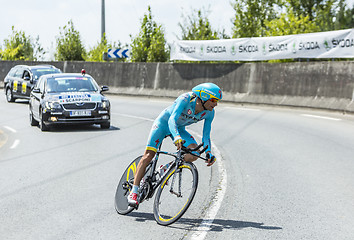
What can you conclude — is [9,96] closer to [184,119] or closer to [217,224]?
[184,119]

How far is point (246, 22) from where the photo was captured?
48.7 m

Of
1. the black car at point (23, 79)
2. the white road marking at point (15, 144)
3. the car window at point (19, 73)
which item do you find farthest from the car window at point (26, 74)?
the white road marking at point (15, 144)

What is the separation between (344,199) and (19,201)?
4130 millimetres

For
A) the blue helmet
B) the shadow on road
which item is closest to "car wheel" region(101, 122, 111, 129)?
the shadow on road

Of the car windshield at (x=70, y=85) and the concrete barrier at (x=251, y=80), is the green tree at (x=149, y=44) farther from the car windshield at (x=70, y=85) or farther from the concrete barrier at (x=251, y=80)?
the car windshield at (x=70, y=85)

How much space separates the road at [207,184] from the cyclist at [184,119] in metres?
0.62

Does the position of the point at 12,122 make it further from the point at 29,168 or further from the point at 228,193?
the point at 228,193

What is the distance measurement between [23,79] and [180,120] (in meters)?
18.8

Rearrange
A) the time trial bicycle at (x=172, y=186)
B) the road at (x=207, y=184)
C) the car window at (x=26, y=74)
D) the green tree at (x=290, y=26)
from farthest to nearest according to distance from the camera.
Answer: the green tree at (x=290, y=26) < the car window at (x=26, y=74) < the road at (x=207, y=184) < the time trial bicycle at (x=172, y=186)

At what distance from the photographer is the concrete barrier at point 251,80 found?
19.3 m

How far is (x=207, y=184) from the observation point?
25.6ft

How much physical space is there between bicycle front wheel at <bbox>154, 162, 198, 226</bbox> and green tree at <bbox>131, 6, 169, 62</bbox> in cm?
2769

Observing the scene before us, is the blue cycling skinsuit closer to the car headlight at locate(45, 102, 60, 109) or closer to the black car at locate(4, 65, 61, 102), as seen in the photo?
the car headlight at locate(45, 102, 60, 109)

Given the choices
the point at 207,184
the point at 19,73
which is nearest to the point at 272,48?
the point at 19,73
